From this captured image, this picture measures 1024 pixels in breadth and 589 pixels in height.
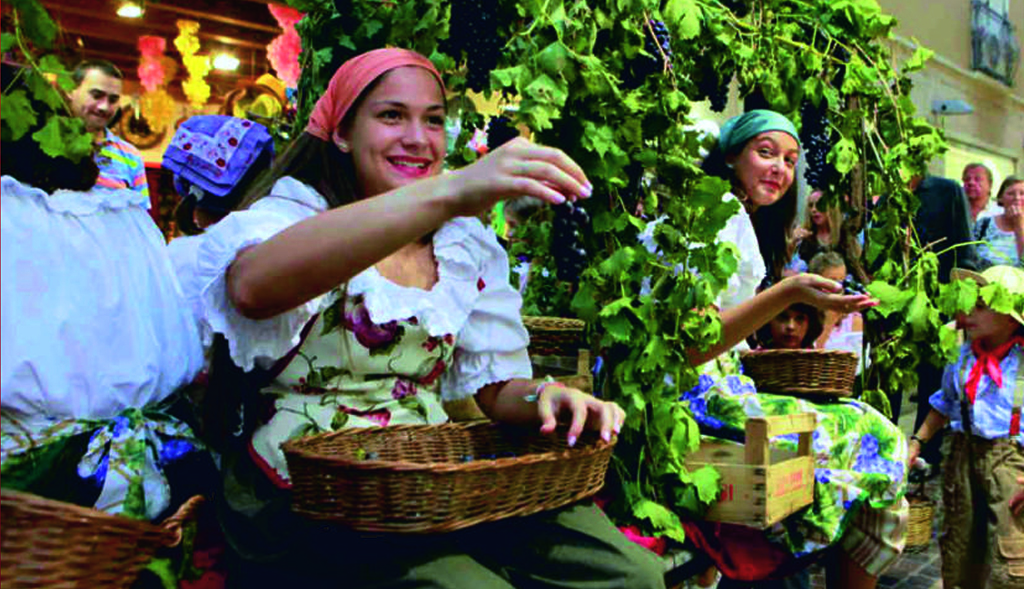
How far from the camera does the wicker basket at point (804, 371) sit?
3.39 meters

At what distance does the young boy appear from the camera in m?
3.80

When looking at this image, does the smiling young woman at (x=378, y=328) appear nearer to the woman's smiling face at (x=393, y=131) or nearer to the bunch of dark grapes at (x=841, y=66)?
the woman's smiling face at (x=393, y=131)

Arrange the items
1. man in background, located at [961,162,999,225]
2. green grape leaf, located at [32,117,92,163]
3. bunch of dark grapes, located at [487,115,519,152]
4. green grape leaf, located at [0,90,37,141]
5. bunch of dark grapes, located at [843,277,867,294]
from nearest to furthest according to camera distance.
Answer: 1. green grape leaf, located at [0,90,37,141]
2. green grape leaf, located at [32,117,92,163]
3. bunch of dark grapes, located at [487,115,519,152]
4. bunch of dark grapes, located at [843,277,867,294]
5. man in background, located at [961,162,999,225]

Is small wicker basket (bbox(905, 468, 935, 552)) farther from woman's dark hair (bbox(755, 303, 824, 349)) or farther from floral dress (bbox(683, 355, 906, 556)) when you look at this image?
floral dress (bbox(683, 355, 906, 556))

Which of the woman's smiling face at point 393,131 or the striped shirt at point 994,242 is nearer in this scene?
the woman's smiling face at point 393,131

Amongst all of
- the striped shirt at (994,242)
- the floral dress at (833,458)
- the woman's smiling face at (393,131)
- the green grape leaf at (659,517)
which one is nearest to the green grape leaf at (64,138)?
the woman's smiling face at (393,131)

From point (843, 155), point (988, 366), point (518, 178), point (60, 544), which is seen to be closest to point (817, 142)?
point (843, 155)

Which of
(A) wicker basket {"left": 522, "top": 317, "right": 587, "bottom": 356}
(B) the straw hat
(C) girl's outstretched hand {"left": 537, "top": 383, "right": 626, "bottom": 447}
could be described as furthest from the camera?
(B) the straw hat

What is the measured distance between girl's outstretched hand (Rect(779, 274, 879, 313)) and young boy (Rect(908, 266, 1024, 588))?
1035mm

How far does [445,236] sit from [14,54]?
959 mm

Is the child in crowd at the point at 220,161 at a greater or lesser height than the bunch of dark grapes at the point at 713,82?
lesser

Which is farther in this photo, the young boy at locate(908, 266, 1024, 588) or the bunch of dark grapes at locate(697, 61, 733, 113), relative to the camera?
the young boy at locate(908, 266, 1024, 588)

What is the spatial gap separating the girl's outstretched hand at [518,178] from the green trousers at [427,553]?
0.62 m

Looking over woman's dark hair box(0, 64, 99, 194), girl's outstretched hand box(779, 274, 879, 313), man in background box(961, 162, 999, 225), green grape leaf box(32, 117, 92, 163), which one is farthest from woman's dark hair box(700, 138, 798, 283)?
man in background box(961, 162, 999, 225)
